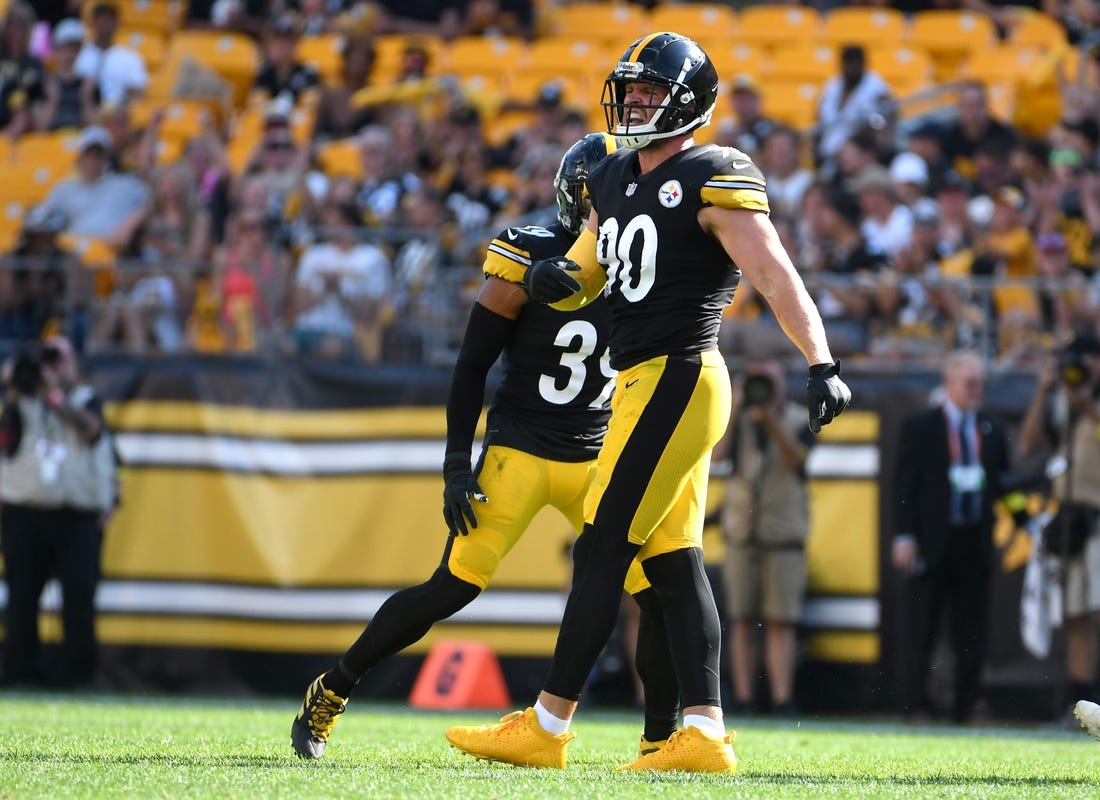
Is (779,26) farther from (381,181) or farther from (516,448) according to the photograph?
(516,448)

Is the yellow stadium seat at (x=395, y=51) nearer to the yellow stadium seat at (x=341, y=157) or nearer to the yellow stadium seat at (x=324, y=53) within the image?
the yellow stadium seat at (x=324, y=53)

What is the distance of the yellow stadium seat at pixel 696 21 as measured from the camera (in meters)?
15.1

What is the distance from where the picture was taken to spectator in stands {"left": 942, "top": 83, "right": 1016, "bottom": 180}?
1233cm

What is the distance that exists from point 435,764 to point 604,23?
11.3 metres

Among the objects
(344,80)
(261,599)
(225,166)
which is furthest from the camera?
(344,80)

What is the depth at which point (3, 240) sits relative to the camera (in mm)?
14148

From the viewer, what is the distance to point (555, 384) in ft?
18.6

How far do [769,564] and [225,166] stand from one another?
5.88 metres

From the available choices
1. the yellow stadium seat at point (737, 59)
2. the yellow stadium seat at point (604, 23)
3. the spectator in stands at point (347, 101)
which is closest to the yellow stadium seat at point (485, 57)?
the yellow stadium seat at point (604, 23)

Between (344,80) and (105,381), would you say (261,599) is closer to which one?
(105,381)

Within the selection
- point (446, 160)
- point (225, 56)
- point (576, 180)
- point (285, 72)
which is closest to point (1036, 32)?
point (446, 160)

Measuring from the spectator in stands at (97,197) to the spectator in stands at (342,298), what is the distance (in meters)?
2.67

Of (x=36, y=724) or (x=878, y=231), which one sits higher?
(x=878, y=231)

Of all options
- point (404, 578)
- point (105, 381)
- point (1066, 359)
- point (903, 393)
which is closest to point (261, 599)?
point (404, 578)
